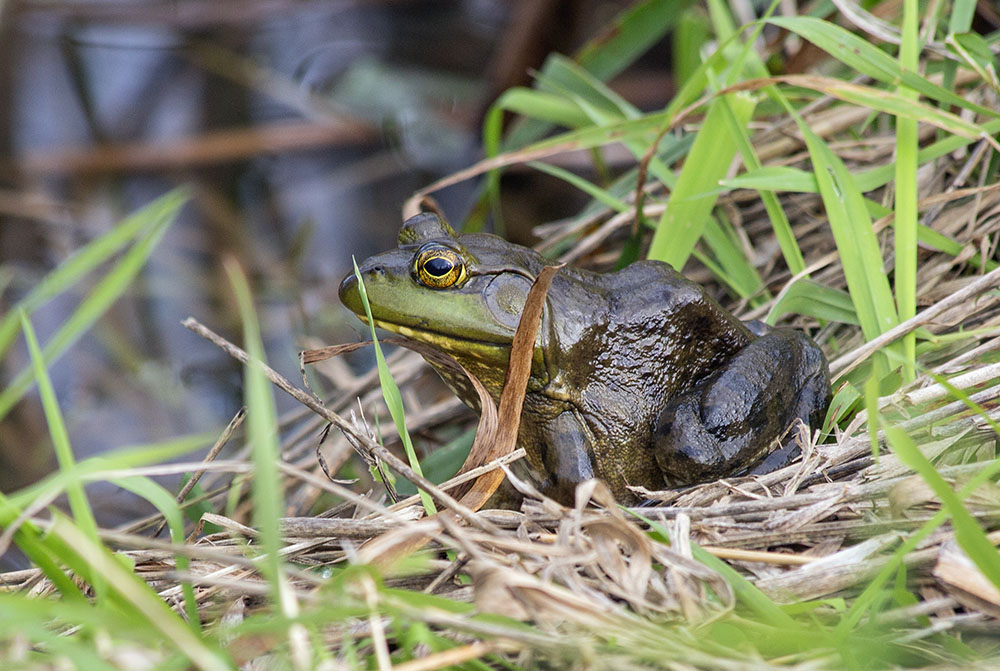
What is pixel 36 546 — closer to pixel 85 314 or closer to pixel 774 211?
pixel 85 314

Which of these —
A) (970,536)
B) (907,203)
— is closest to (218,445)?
(970,536)

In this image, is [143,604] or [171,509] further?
[171,509]

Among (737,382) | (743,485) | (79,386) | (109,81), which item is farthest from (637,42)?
(109,81)

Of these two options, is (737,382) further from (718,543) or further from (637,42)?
(637,42)

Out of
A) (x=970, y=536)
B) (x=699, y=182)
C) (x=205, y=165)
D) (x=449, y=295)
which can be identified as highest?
(x=205, y=165)

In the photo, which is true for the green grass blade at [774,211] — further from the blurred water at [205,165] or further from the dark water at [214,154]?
the blurred water at [205,165]

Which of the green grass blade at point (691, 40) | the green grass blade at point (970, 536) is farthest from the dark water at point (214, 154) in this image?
the green grass blade at point (970, 536)

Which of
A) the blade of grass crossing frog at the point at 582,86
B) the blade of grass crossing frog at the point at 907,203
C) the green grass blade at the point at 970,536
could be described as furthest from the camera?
the blade of grass crossing frog at the point at 582,86
